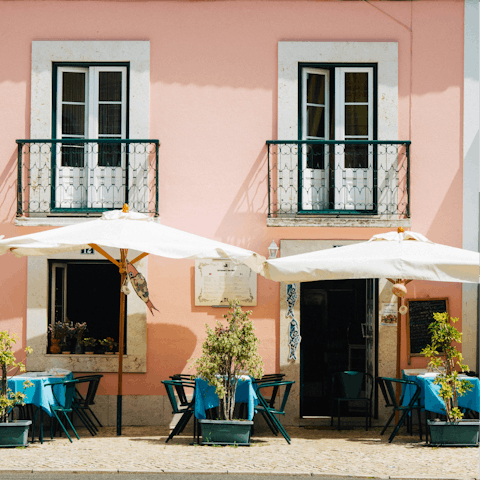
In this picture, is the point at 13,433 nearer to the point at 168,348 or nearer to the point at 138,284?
the point at 138,284

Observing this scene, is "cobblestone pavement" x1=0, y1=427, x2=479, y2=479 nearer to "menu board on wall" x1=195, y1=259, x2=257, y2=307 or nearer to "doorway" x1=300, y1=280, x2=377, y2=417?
"menu board on wall" x1=195, y1=259, x2=257, y2=307

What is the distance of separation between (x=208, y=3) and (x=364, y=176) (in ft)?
10.8

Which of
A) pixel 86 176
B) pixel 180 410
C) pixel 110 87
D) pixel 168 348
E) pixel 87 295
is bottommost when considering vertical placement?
pixel 180 410

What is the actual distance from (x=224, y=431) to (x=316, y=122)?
464 cm

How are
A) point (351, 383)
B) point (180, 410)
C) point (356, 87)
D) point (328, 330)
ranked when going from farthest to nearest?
point (328, 330) < point (356, 87) < point (351, 383) < point (180, 410)

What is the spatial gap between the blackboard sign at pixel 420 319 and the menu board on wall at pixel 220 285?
219cm

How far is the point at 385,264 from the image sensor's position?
7.84 meters

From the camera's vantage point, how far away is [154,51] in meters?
9.84

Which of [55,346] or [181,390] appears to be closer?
[181,390]

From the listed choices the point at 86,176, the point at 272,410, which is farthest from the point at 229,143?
the point at 272,410

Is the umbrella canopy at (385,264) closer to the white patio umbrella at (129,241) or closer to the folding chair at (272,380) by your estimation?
the white patio umbrella at (129,241)

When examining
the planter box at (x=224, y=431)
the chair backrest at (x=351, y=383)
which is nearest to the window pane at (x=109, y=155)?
the planter box at (x=224, y=431)

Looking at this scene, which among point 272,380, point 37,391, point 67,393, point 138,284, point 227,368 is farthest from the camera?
point 272,380

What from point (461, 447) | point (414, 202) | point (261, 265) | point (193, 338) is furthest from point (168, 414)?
point (414, 202)
